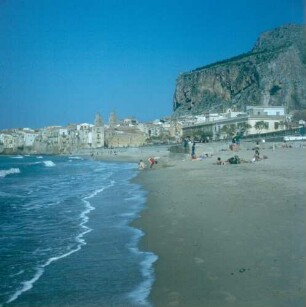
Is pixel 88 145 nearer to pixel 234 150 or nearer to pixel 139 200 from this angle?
pixel 234 150

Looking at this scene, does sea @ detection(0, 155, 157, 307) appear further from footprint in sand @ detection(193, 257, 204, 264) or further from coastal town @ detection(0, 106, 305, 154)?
coastal town @ detection(0, 106, 305, 154)

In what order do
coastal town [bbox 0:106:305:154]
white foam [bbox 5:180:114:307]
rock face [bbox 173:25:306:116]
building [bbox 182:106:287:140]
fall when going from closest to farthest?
white foam [bbox 5:180:114:307]
building [bbox 182:106:287:140]
coastal town [bbox 0:106:305:154]
rock face [bbox 173:25:306:116]

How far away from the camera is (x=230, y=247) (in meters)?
7.38

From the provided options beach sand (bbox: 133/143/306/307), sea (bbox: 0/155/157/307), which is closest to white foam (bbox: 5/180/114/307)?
sea (bbox: 0/155/157/307)

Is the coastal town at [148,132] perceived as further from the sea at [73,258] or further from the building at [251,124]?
the sea at [73,258]

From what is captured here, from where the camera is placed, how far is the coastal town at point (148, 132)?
266 feet

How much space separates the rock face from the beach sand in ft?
355

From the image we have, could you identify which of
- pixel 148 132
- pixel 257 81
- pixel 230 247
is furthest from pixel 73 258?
pixel 257 81

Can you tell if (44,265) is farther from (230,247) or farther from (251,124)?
(251,124)

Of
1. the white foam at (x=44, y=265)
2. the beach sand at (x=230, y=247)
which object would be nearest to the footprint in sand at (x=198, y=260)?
the beach sand at (x=230, y=247)

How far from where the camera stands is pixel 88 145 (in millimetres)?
138750

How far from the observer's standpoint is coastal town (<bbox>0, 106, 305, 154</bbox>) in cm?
8100

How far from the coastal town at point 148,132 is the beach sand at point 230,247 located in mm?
67051

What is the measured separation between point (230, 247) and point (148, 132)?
128057 mm
